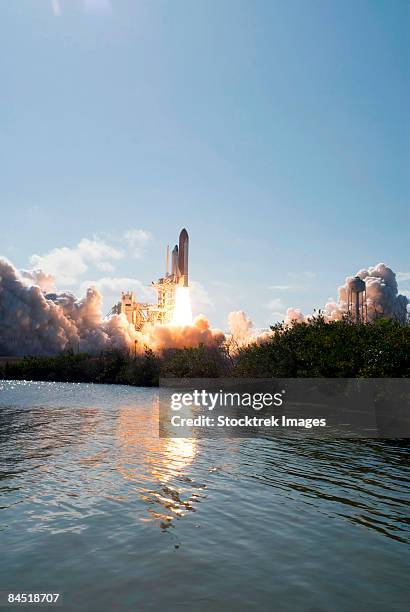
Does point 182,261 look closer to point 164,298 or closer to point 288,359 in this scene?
point 164,298

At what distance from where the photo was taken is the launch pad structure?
521ft

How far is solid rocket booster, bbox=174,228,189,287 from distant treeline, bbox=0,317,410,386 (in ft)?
123

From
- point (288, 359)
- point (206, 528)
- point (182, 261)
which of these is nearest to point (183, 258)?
point (182, 261)

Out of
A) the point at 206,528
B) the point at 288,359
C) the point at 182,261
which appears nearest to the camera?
the point at 206,528

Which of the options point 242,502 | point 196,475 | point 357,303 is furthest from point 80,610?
point 357,303

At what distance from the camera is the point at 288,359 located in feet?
223

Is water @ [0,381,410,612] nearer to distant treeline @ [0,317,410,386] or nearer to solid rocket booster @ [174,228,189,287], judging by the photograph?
distant treeline @ [0,317,410,386]

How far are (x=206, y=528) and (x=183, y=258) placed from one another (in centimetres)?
14393

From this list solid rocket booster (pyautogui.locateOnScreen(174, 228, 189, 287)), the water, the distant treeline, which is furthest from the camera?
solid rocket booster (pyautogui.locateOnScreen(174, 228, 189, 287))

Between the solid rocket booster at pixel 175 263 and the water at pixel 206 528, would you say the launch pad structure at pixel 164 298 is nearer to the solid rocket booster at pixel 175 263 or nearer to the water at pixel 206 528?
the solid rocket booster at pixel 175 263

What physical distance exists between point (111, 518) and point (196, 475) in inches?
303

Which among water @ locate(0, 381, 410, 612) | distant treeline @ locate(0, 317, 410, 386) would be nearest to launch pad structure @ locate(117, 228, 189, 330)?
distant treeline @ locate(0, 317, 410, 386)

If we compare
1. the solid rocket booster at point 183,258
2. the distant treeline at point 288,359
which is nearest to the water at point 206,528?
the distant treeline at point 288,359

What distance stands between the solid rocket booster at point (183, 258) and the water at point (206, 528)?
126581 millimetres
